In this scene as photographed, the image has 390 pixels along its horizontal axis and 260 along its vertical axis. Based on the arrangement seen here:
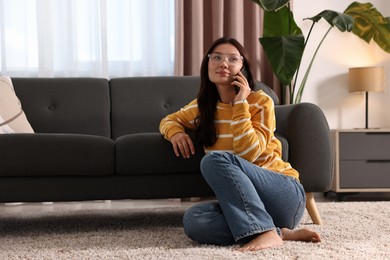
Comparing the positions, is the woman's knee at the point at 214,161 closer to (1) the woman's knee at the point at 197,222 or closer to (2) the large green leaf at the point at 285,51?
(1) the woman's knee at the point at 197,222

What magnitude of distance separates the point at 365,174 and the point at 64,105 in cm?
194

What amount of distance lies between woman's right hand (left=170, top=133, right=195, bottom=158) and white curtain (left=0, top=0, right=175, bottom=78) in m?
1.81

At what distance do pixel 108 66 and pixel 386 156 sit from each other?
1937mm

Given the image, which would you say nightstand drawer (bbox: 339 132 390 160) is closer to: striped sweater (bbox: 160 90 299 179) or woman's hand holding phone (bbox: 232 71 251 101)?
striped sweater (bbox: 160 90 299 179)

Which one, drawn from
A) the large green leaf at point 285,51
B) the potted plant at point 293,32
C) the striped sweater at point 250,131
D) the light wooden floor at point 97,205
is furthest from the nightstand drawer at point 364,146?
the striped sweater at point 250,131

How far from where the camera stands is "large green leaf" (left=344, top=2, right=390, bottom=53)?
3.91 m

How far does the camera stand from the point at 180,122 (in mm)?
2367

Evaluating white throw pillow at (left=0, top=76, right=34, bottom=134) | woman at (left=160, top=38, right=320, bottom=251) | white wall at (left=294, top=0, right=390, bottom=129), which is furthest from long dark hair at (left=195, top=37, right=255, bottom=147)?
white wall at (left=294, top=0, right=390, bottom=129)

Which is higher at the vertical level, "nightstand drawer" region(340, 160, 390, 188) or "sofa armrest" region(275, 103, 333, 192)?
"sofa armrest" region(275, 103, 333, 192)

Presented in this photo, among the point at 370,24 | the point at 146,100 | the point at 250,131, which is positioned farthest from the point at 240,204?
the point at 370,24

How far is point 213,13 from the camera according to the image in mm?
4008

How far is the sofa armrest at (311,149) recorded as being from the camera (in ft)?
8.04

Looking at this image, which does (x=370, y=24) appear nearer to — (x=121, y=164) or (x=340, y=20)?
(x=340, y=20)

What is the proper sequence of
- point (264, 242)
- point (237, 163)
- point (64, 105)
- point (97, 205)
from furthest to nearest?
point (97, 205) → point (64, 105) → point (237, 163) → point (264, 242)
